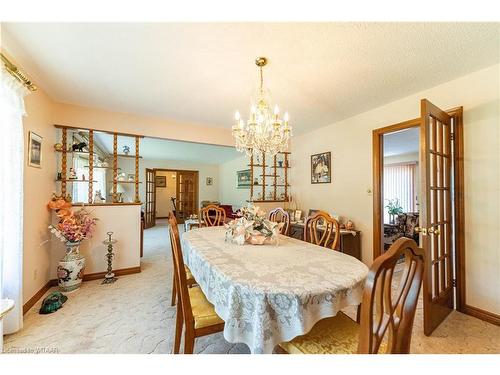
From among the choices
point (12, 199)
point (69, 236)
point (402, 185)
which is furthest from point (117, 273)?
point (402, 185)

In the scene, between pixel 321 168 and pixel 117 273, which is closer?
pixel 117 273

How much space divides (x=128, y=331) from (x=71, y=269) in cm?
130

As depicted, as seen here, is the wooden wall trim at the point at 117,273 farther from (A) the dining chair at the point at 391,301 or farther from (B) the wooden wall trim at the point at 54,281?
(A) the dining chair at the point at 391,301

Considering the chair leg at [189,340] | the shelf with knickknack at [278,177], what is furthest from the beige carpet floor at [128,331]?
the shelf with knickknack at [278,177]

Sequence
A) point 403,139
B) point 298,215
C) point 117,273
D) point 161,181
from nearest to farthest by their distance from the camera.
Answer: point 117,273, point 298,215, point 403,139, point 161,181

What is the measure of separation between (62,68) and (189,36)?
1342mm

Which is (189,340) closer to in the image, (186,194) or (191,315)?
(191,315)

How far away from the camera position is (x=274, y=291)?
973 mm

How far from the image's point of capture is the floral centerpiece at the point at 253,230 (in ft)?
5.88

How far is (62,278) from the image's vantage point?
7.99ft

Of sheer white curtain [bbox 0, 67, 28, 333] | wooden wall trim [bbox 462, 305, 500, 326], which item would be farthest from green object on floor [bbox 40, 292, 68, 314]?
wooden wall trim [bbox 462, 305, 500, 326]
